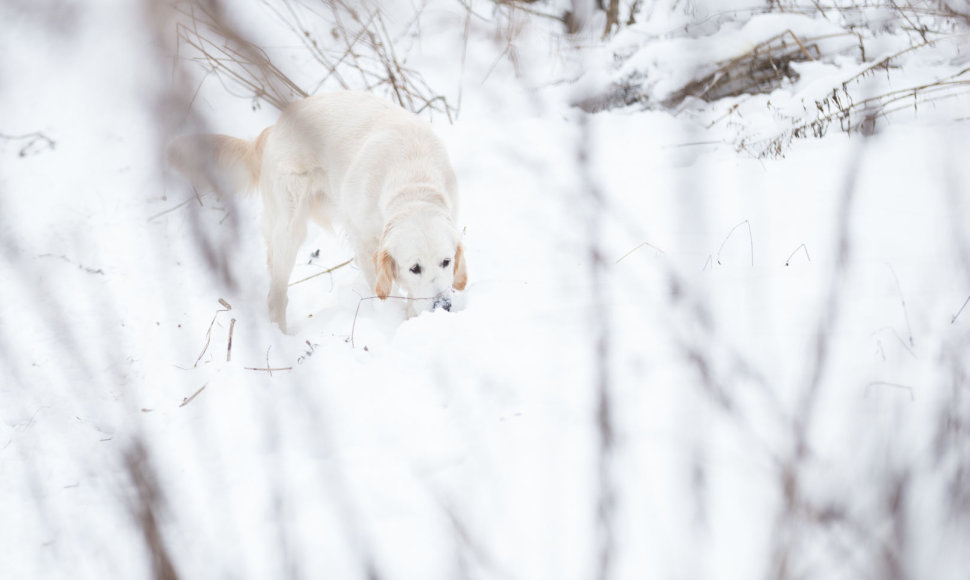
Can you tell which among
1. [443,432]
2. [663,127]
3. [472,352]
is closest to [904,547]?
[443,432]

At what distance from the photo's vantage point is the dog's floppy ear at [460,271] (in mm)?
3502

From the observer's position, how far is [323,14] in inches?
29.4

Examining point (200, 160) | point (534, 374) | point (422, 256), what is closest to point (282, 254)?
point (422, 256)

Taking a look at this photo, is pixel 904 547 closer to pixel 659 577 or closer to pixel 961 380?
pixel 961 380

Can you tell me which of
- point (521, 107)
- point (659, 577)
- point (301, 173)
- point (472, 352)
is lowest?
point (659, 577)

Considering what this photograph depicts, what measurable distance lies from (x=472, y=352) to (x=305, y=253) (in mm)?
3259

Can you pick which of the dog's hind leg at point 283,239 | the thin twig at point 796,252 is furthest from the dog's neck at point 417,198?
the thin twig at point 796,252

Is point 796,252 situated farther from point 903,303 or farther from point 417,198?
point 417,198

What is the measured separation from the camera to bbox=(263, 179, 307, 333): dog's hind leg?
13.2 ft

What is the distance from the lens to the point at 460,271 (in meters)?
3.53

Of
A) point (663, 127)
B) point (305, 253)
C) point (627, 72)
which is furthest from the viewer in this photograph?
point (627, 72)

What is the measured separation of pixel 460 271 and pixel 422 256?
0.24m

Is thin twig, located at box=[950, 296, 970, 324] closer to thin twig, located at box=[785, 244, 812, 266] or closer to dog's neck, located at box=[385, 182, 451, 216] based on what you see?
thin twig, located at box=[785, 244, 812, 266]

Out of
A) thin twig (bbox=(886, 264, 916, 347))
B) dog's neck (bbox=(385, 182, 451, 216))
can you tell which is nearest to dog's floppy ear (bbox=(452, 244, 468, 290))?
dog's neck (bbox=(385, 182, 451, 216))
